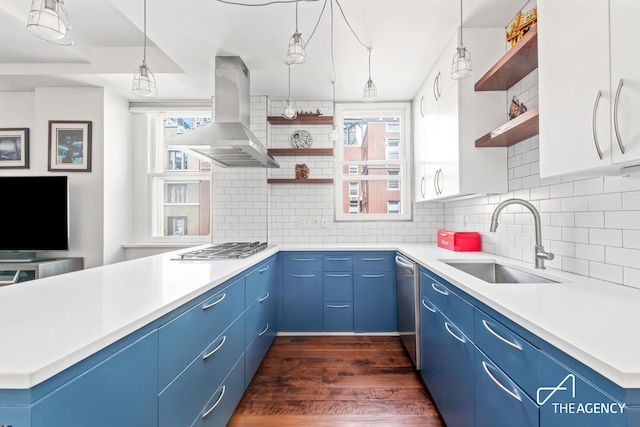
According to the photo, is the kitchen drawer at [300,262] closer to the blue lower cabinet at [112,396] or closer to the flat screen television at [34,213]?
the blue lower cabinet at [112,396]

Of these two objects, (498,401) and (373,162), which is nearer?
(498,401)

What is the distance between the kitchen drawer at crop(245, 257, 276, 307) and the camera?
2055 millimetres

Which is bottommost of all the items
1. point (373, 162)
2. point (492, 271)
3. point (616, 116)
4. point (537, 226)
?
point (492, 271)

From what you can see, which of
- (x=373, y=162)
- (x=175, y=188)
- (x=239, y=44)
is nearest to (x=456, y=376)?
(x=373, y=162)

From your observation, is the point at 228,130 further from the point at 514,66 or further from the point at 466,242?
the point at 466,242

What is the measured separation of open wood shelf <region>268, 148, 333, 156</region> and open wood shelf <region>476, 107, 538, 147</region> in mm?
1707

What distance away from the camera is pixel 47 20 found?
114 centimetres

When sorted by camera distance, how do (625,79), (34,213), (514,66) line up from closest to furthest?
(625,79)
(514,66)
(34,213)

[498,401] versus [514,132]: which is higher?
[514,132]

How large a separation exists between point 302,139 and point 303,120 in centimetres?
22

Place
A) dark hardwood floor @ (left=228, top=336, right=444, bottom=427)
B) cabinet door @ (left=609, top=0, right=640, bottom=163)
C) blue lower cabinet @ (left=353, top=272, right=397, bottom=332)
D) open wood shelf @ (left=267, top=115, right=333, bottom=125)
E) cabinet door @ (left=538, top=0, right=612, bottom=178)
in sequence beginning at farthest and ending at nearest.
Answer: open wood shelf @ (left=267, top=115, right=333, bottom=125), blue lower cabinet @ (left=353, top=272, right=397, bottom=332), dark hardwood floor @ (left=228, top=336, right=444, bottom=427), cabinet door @ (left=538, top=0, right=612, bottom=178), cabinet door @ (left=609, top=0, right=640, bottom=163)

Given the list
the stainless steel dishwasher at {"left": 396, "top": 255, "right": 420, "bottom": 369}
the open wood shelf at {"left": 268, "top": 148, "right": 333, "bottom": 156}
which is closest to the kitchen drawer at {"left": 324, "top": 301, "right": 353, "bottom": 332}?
the stainless steel dishwasher at {"left": 396, "top": 255, "right": 420, "bottom": 369}

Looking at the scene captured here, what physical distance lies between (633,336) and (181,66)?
338 centimetres

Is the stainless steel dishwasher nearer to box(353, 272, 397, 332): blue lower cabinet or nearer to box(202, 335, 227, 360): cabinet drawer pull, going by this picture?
box(353, 272, 397, 332): blue lower cabinet
